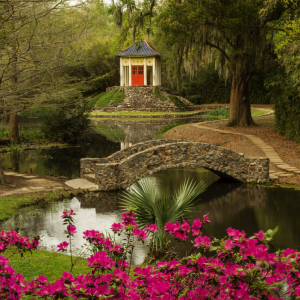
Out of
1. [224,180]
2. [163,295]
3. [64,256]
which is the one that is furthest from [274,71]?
[163,295]

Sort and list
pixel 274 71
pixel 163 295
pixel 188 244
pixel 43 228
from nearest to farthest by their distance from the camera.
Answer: pixel 163 295 → pixel 188 244 → pixel 43 228 → pixel 274 71

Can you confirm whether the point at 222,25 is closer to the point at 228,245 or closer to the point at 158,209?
the point at 158,209

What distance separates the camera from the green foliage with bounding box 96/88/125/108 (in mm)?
37459

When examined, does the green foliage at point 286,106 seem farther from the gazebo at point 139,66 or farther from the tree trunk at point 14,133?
the gazebo at point 139,66

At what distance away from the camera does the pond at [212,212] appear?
7332 millimetres

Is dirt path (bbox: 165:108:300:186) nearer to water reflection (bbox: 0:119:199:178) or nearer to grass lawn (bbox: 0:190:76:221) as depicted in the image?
water reflection (bbox: 0:119:199:178)

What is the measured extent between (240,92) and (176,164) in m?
11.4

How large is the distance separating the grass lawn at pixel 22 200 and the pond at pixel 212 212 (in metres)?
0.18

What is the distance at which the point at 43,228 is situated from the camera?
7594 millimetres

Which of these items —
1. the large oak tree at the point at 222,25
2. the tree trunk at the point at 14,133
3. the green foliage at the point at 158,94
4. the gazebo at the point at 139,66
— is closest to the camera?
the large oak tree at the point at 222,25

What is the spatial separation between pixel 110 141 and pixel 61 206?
1135 centimetres

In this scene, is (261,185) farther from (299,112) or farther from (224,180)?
(299,112)

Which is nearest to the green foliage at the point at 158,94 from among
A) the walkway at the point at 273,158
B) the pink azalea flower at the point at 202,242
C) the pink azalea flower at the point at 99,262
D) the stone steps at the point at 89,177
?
the walkway at the point at 273,158

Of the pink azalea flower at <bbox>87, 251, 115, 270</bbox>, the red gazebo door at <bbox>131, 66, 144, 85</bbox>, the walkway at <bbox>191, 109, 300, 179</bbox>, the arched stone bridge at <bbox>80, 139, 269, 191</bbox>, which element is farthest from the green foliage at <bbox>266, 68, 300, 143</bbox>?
the red gazebo door at <bbox>131, 66, 144, 85</bbox>
